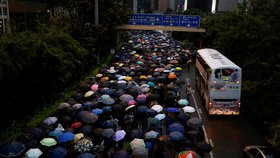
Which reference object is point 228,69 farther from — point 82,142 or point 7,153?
point 7,153

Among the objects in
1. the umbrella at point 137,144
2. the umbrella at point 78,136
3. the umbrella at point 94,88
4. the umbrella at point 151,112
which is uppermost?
the umbrella at point 94,88

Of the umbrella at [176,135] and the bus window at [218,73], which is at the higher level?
the bus window at [218,73]

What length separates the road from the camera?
16659 mm

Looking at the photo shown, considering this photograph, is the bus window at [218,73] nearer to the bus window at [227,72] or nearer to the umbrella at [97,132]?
the bus window at [227,72]

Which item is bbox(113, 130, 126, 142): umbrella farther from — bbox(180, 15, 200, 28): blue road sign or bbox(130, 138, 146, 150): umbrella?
bbox(180, 15, 200, 28): blue road sign

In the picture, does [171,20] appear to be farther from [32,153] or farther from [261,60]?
[32,153]

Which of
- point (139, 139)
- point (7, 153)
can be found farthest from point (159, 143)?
point (7, 153)

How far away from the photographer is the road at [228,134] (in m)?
16.7

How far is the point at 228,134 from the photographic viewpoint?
19.2 meters

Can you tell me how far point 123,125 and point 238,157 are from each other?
6.68m

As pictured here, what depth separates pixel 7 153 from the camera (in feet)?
40.4

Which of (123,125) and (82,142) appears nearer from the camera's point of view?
(82,142)

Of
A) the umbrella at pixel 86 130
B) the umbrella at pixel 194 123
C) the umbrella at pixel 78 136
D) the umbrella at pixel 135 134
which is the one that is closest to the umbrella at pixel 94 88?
the umbrella at pixel 86 130

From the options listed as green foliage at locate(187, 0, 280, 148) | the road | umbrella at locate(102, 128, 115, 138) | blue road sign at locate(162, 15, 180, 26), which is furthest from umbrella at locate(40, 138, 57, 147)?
blue road sign at locate(162, 15, 180, 26)
